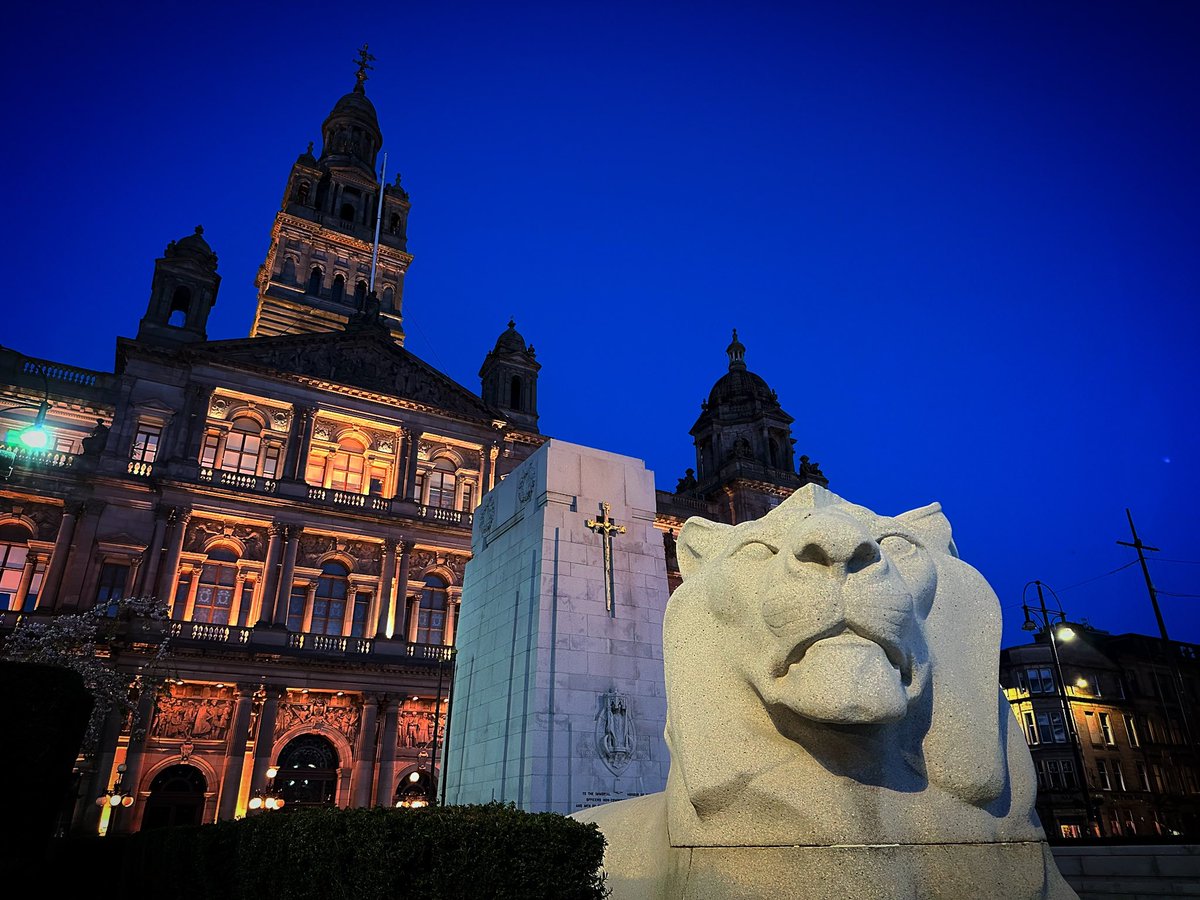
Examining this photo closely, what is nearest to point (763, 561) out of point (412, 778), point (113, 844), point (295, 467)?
point (113, 844)

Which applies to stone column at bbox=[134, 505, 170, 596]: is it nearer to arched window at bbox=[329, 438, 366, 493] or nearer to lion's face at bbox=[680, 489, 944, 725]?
arched window at bbox=[329, 438, 366, 493]

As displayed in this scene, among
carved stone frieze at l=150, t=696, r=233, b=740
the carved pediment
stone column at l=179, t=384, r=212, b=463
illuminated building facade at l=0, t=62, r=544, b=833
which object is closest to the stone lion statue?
illuminated building facade at l=0, t=62, r=544, b=833

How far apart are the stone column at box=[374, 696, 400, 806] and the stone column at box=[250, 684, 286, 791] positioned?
3795mm

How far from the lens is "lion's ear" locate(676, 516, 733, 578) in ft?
14.5

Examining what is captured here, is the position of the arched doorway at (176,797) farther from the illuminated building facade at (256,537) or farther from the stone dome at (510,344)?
the stone dome at (510,344)

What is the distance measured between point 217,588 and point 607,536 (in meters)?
23.8

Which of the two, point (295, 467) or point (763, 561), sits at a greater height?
point (295, 467)

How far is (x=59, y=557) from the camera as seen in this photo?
27.5 meters

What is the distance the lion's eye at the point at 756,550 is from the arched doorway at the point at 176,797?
93.5 ft

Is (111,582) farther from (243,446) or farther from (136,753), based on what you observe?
(243,446)

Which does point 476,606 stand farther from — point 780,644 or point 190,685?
point 190,685

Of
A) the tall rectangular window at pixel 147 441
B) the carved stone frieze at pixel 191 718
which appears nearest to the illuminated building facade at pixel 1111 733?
the carved stone frieze at pixel 191 718

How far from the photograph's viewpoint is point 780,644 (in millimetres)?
3377

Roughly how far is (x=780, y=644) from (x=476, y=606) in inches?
428
